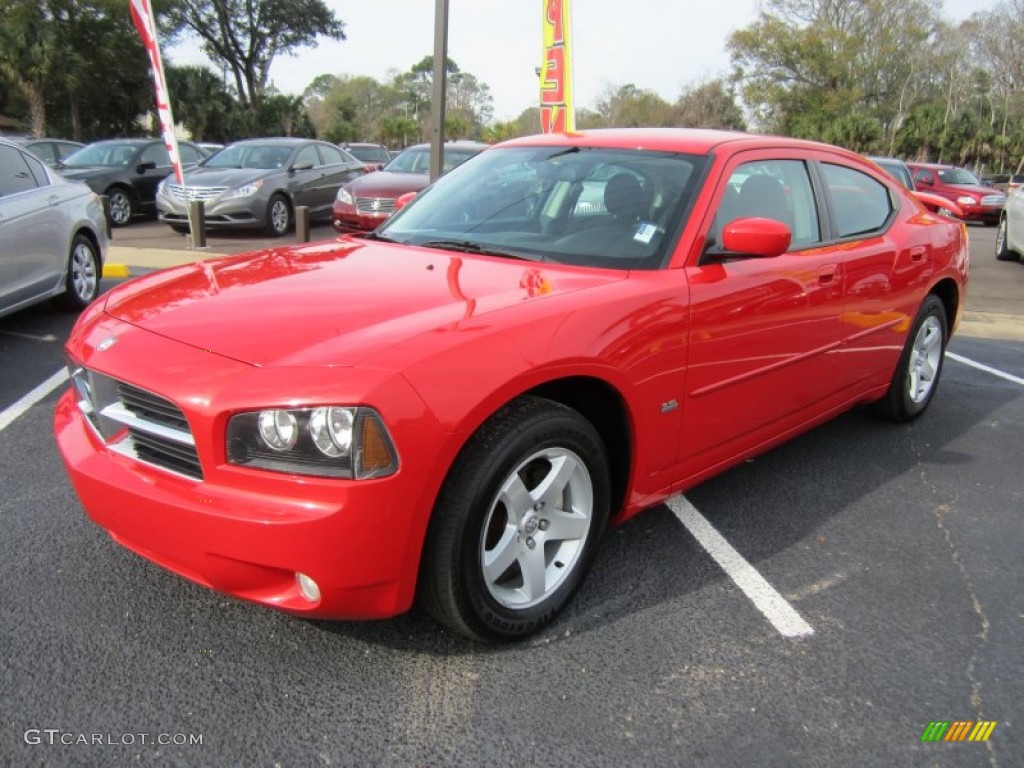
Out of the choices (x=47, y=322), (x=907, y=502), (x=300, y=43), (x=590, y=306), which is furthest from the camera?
(x=300, y=43)

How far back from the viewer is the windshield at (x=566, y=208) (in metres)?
3.07

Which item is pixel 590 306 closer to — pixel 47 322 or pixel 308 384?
pixel 308 384

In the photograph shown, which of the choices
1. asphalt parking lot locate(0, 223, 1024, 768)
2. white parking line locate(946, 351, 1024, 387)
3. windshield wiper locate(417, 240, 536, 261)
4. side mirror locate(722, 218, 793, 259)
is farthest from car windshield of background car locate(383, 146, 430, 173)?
side mirror locate(722, 218, 793, 259)

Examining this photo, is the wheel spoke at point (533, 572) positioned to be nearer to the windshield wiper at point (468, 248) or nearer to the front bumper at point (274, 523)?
the front bumper at point (274, 523)

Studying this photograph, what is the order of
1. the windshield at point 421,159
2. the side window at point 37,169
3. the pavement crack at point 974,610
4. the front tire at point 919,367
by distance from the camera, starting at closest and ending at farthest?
the pavement crack at point 974,610, the front tire at point 919,367, the side window at point 37,169, the windshield at point 421,159

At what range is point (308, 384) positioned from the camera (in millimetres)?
2055

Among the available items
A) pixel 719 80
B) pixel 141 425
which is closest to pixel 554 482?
pixel 141 425

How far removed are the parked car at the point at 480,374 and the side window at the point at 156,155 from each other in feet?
40.1

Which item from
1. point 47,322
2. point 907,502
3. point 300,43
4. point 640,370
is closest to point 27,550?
point 640,370

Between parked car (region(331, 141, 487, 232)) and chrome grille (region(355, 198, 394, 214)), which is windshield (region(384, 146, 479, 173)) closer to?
parked car (region(331, 141, 487, 232))

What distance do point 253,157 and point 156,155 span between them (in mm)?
2779

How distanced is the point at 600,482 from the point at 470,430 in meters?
0.66

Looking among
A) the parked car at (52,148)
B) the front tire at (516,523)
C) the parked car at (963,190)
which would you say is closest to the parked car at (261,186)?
the parked car at (52,148)

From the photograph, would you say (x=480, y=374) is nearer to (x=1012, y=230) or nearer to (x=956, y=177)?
(x=1012, y=230)
